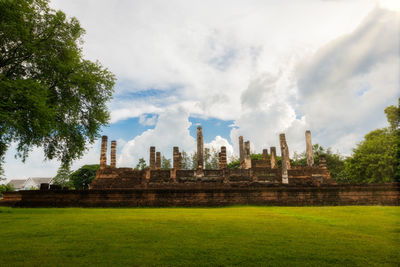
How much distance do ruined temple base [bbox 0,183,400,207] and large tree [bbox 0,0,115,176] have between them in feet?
7.86

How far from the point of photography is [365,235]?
4.55 m

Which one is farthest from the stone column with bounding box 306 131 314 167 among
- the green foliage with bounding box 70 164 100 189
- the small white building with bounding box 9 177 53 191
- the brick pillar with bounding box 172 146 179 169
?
the small white building with bounding box 9 177 53 191

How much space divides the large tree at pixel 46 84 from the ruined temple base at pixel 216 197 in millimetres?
2397

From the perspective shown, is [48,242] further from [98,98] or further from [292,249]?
[98,98]

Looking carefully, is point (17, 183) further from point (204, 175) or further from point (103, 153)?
point (204, 175)

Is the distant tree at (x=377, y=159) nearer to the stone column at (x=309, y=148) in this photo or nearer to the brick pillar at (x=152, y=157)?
the stone column at (x=309, y=148)

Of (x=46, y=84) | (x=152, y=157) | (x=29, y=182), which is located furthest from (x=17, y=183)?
(x=46, y=84)

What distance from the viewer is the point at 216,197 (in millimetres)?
12227

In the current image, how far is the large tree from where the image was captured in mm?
10289

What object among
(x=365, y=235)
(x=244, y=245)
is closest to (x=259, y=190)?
(x=365, y=235)

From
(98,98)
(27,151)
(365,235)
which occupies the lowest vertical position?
(365,235)

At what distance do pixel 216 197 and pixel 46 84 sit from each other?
9.28 m

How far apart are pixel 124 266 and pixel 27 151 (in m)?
12.4

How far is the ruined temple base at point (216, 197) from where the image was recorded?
39.6 ft
